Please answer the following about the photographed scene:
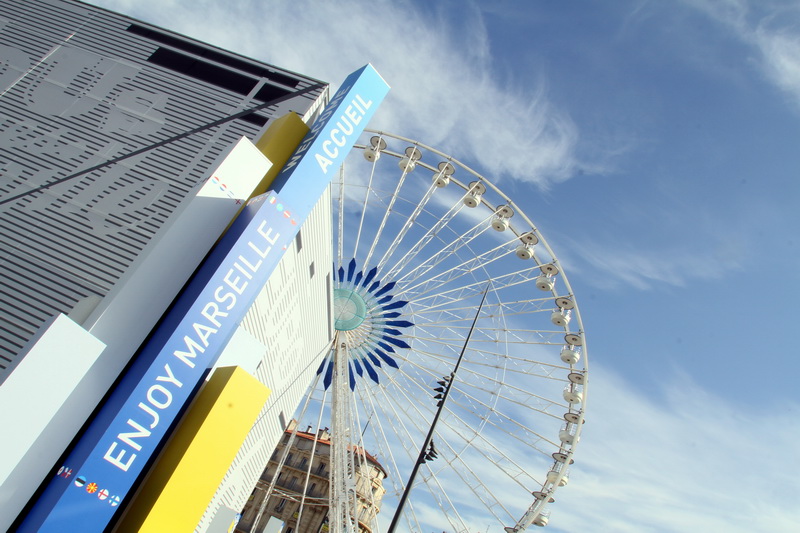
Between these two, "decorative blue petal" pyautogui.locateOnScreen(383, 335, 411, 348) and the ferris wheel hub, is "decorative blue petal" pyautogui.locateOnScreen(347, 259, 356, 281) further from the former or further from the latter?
"decorative blue petal" pyautogui.locateOnScreen(383, 335, 411, 348)

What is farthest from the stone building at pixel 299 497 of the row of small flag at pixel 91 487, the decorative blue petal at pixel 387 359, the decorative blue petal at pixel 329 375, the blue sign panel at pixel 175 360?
the row of small flag at pixel 91 487

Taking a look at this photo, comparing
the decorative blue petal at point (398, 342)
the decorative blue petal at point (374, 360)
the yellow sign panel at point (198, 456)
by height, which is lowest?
the yellow sign panel at point (198, 456)

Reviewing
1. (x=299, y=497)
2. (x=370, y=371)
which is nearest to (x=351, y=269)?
(x=370, y=371)

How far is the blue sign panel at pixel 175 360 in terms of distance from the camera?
19.5 feet

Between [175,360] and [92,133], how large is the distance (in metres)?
12.2

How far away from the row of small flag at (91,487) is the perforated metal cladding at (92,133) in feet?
21.0

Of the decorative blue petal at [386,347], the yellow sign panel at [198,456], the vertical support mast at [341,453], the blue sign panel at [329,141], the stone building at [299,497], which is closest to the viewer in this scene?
the yellow sign panel at [198,456]

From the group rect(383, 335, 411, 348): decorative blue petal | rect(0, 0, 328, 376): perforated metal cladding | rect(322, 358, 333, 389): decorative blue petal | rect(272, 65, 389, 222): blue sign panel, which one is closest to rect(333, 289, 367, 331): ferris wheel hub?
rect(383, 335, 411, 348): decorative blue petal

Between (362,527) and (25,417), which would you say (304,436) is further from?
(25,417)

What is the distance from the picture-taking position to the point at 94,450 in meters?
6.04

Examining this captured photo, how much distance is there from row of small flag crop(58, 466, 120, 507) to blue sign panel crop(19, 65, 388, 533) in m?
0.01

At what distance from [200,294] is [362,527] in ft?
169

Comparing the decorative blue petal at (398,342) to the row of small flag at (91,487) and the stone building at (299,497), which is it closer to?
the row of small flag at (91,487)

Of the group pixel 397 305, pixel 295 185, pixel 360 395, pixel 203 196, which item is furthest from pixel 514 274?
pixel 203 196
